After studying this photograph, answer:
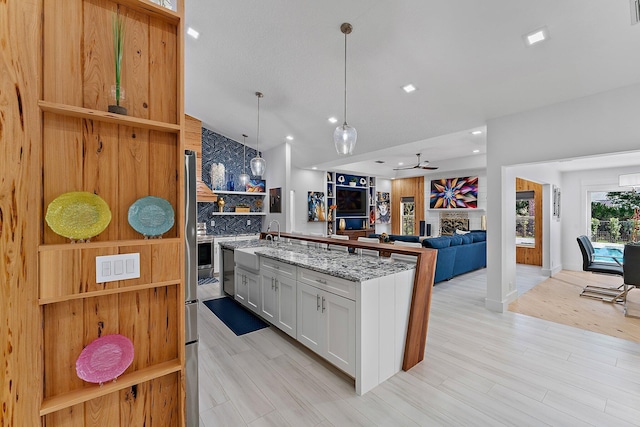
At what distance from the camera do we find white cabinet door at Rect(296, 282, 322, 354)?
8.20ft

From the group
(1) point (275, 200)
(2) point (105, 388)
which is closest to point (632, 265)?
(2) point (105, 388)

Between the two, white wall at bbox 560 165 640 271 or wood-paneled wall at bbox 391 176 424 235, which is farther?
wood-paneled wall at bbox 391 176 424 235

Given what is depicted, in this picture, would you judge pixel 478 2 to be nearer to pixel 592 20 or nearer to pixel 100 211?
pixel 592 20

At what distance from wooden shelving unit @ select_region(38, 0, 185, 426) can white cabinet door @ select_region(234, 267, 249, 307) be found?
2481 mm

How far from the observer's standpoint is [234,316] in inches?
146

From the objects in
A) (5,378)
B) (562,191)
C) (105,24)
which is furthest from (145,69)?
(562,191)

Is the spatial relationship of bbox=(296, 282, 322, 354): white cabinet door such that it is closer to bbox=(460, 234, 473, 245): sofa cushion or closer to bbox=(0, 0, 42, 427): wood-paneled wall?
bbox=(0, 0, 42, 427): wood-paneled wall

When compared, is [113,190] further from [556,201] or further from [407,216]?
[407,216]

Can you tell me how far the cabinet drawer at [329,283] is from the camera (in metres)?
2.18

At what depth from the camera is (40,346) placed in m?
1.04

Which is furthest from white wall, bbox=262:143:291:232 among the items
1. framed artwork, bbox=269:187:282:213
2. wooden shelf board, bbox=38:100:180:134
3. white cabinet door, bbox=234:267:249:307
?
wooden shelf board, bbox=38:100:180:134

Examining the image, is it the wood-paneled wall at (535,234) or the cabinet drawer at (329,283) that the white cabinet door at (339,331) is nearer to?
the cabinet drawer at (329,283)

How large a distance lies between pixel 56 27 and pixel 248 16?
2.16 m

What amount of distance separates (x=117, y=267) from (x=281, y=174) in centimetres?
563
